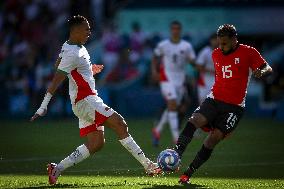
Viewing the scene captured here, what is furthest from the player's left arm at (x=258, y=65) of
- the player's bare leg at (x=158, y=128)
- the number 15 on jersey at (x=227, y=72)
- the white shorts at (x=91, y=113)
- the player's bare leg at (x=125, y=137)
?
the player's bare leg at (x=158, y=128)

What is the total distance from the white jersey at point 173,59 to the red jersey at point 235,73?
267 inches

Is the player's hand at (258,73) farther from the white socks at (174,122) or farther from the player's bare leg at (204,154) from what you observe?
the white socks at (174,122)

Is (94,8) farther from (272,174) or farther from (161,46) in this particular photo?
(272,174)

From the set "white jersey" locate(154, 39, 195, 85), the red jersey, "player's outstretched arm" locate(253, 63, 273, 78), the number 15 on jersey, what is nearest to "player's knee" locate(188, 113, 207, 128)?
the red jersey

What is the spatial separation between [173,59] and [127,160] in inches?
166

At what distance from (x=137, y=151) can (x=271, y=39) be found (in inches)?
746

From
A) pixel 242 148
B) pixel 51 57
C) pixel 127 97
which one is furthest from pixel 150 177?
pixel 51 57

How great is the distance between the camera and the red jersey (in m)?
12.2

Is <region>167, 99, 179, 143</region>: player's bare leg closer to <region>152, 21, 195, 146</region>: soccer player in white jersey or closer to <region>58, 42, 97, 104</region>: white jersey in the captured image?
<region>152, 21, 195, 146</region>: soccer player in white jersey

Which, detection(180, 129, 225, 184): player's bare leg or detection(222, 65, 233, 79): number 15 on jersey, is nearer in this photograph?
detection(180, 129, 225, 184): player's bare leg

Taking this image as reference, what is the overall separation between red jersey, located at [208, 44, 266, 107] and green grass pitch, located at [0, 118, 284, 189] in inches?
43.3

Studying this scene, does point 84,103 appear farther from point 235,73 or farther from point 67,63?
point 235,73

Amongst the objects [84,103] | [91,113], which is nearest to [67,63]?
[84,103]

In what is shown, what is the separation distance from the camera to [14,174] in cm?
1320
